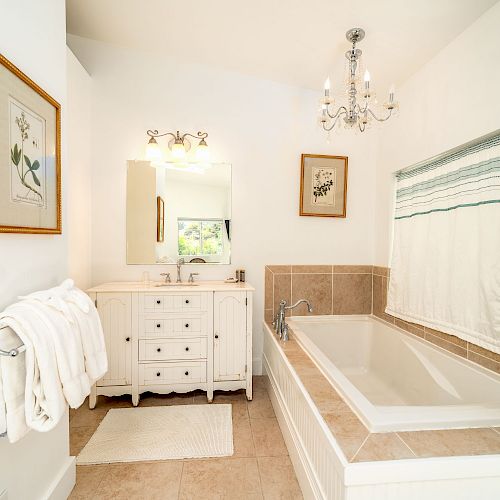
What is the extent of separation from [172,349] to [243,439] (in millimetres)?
800

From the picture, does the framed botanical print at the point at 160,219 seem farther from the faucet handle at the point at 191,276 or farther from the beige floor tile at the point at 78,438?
the beige floor tile at the point at 78,438

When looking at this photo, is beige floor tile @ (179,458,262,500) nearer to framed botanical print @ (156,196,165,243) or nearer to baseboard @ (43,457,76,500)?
baseboard @ (43,457,76,500)

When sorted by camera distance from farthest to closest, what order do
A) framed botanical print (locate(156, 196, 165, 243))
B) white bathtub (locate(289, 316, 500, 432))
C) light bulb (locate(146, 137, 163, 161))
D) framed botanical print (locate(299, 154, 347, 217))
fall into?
framed botanical print (locate(299, 154, 347, 217)) → framed botanical print (locate(156, 196, 165, 243)) → light bulb (locate(146, 137, 163, 161)) → white bathtub (locate(289, 316, 500, 432))

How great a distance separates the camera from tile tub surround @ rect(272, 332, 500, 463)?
1020mm

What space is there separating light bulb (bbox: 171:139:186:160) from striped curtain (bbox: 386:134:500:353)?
6.13 ft

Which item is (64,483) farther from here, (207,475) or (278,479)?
(278,479)

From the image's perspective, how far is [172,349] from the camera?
2227mm

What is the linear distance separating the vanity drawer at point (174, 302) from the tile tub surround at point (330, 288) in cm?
72

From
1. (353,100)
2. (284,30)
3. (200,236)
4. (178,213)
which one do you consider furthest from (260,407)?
(284,30)

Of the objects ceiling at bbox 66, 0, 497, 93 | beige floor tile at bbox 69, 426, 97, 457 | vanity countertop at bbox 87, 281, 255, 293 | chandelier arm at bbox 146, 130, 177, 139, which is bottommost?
beige floor tile at bbox 69, 426, 97, 457

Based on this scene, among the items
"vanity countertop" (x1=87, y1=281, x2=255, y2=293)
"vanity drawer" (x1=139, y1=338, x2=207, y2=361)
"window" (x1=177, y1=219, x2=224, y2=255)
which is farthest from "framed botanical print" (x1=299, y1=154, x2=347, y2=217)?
"vanity drawer" (x1=139, y1=338, x2=207, y2=361)

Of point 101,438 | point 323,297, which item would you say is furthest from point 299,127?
point 101,438

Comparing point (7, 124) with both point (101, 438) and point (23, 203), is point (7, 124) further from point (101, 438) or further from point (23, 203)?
point (101, 438)

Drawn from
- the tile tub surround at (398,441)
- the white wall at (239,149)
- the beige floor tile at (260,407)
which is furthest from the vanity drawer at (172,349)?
the tile tub surround at (398,441)
